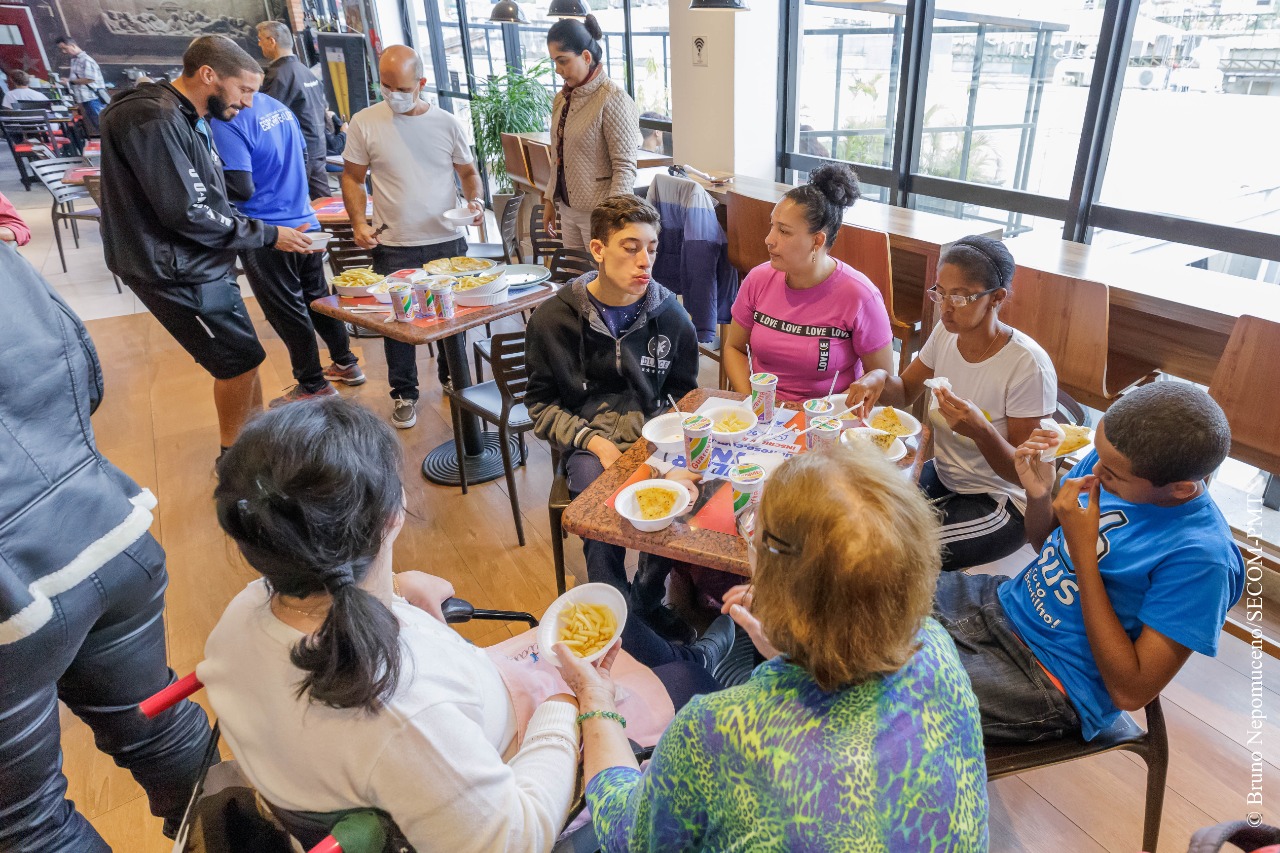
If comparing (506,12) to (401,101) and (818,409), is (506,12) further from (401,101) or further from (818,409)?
(818,409)

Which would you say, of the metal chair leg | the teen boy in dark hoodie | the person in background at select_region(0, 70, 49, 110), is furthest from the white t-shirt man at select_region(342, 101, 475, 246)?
the person in background at select_region(0, 70, 49, 110)

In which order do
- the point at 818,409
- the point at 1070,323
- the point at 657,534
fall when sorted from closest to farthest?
the point at 657,534, the point at 818,409, the point at 1070,323

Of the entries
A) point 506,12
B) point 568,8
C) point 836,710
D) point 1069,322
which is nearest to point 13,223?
point 836,710

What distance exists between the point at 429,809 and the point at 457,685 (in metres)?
0.15

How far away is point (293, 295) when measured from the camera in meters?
3.58

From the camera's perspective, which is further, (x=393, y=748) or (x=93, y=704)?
(x=93, y=704)

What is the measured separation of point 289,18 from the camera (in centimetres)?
953

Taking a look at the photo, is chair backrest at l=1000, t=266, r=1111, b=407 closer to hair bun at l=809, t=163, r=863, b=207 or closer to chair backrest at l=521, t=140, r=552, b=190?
hair bun at l=809, t=163, r=863, b=207

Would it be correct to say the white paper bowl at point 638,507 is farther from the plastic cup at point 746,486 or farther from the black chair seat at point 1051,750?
the black chair seat at point 1051,750

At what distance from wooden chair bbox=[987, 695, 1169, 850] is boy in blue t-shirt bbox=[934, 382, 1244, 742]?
0.02 metres

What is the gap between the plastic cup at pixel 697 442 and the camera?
1.59 meters

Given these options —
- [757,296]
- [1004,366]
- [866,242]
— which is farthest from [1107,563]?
[866,242]

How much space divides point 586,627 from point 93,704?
96cm

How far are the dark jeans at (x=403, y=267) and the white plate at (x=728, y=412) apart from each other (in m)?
2.03
